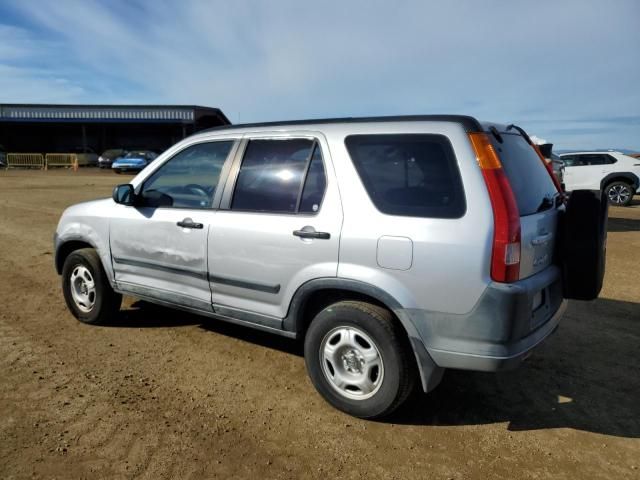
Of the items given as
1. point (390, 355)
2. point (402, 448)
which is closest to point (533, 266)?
point (390, 355)

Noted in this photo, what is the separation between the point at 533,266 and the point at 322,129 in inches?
60.8

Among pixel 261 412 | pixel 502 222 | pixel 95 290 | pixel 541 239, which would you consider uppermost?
pixel 502 222

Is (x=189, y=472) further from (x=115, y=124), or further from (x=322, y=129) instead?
(x=115, y=124)

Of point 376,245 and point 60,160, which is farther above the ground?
point 60,160

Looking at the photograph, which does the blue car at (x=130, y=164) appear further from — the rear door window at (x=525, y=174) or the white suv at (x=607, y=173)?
the rear door window at (x=525, y=174)

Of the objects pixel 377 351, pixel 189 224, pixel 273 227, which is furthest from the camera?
pixel 189 224

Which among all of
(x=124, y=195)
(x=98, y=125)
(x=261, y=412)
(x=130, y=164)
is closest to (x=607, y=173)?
(x=124, y=195)

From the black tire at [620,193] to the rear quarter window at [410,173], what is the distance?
15.2m

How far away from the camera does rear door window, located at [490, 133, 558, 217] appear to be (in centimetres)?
281

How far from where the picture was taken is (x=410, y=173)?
9.37 ft

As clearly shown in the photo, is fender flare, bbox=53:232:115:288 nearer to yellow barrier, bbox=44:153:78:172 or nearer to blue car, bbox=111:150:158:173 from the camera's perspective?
blue car, bbox=111:150:158:173

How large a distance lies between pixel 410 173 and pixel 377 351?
1.06 metres

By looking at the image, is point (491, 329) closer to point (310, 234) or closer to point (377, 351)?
point (377, 351)

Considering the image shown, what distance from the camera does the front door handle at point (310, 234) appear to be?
9.90 ft
